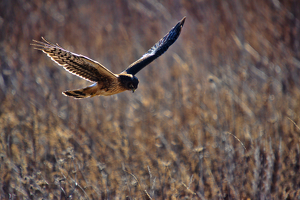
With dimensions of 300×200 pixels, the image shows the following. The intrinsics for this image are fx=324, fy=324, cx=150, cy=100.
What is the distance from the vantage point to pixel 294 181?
340cm

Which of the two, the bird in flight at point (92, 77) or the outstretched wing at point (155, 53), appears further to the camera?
the outstretched wing at point (155, 53)

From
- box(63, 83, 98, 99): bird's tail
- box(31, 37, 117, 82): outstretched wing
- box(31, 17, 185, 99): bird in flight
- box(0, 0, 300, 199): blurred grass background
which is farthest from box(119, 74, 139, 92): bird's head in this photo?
box(0, 0, 300, 199): blurred grass background

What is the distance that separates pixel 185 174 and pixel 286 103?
2089 mm

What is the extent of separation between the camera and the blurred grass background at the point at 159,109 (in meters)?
3.40

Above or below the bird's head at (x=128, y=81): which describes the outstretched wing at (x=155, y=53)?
above

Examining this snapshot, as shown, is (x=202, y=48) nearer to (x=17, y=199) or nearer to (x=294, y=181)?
(x=294, y=181)

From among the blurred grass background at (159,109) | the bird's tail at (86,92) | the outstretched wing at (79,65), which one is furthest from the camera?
the blurred grass background at (159,109)

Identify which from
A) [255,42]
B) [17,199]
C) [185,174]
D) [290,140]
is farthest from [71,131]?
[255,42]

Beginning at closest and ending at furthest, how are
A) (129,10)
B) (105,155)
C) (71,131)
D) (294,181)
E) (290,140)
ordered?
(294,181) < (290,140) < (105,155) < (71,131) < (129,10)

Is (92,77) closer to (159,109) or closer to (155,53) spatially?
(155,53)

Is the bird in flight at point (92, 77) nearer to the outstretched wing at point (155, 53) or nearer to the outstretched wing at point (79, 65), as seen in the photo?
the outstretched wing at point (79, 65)

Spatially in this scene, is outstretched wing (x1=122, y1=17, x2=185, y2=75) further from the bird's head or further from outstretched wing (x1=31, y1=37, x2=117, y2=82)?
outstretched wing (x1=31, y1=37, x2=117, y2=82)

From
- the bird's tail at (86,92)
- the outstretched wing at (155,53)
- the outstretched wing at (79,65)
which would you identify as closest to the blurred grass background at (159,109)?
the bird's tail at (86,92)

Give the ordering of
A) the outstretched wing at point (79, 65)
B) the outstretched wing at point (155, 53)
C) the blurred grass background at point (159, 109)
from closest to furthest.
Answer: the outstretched wing at point (79, 65) → the blurred grass background at point (159, 109) → the outstretched wing at point (155, 53)
